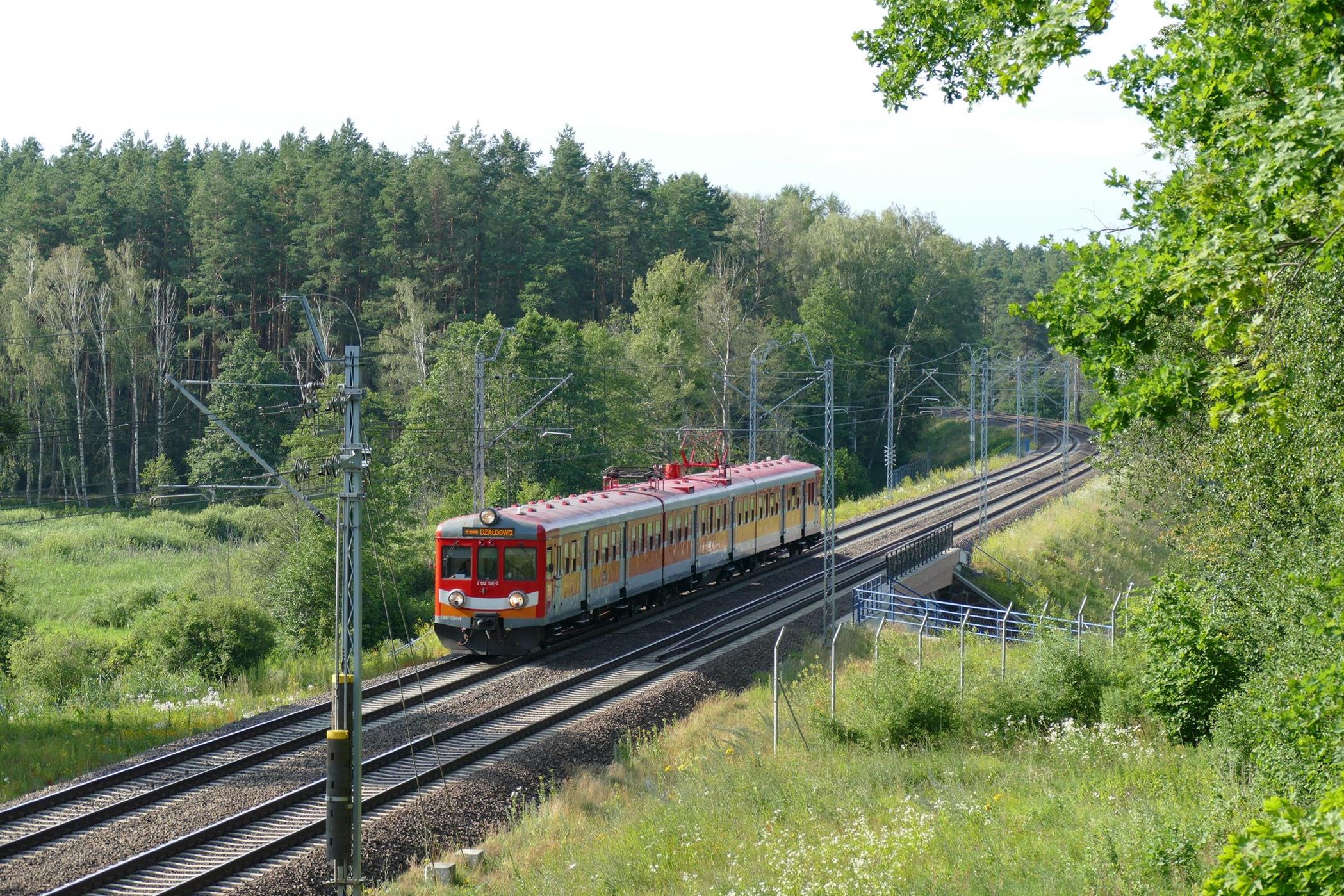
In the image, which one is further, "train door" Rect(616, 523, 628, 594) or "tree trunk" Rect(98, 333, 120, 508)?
"tree trunk" Rect(98, 333, 120, 508)

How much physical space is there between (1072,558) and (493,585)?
25496 millimetres

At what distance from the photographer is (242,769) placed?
674 inches

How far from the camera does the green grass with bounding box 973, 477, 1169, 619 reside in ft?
130

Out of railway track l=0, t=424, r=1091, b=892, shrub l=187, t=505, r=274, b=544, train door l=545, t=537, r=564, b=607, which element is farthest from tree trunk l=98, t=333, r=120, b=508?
railway track l=0, t=424, r=1091, b=892

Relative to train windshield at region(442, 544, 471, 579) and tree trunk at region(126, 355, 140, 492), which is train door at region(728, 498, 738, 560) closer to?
train windshield at region(442, 544, 471, 579)

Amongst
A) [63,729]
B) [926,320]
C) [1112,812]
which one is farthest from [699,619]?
[926,320]

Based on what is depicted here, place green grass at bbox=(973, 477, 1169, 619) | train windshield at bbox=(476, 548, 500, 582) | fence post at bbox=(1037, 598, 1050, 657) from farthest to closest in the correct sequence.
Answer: green grass at bbox=(973, 477, 1169, 619)
train windshield at bbox=(476, 548, 500, 582)
fence post at bbox=(1037, 598, 1050, 657)

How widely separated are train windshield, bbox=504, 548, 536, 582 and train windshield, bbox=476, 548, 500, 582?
20 cm

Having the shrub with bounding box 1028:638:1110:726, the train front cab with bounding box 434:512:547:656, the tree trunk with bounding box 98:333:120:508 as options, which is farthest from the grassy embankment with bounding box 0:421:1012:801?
→ the shrub with bounding box 1028:638:1110:726

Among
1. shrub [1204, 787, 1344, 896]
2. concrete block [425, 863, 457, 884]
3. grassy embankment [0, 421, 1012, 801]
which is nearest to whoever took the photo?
shrub [1204, 787, 1344, 896]

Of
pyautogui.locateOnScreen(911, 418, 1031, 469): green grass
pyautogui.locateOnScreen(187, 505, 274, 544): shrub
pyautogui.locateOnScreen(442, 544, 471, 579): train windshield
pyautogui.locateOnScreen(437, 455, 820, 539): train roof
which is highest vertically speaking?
pyautogui.locateOnScreen(437, 455, 820, 539): train roof

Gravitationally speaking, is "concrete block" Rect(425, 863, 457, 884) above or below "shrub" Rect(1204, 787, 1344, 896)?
below

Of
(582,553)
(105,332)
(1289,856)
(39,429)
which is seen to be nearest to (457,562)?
(582,553)

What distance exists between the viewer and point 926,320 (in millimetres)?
86125
